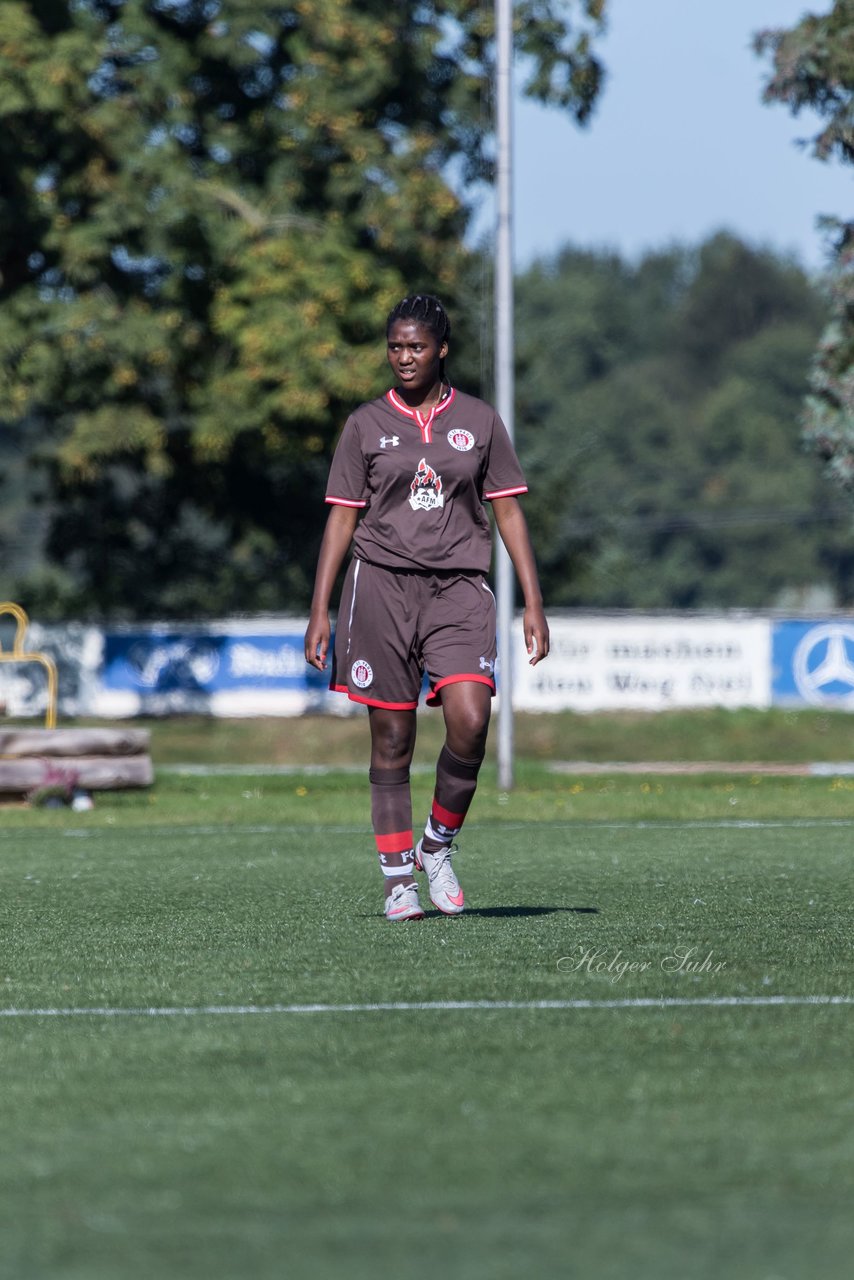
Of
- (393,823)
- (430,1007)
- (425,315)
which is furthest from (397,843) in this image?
(430,1007)

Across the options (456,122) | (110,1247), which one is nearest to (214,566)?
(456,122)

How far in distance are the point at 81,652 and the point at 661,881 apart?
72.5 ft

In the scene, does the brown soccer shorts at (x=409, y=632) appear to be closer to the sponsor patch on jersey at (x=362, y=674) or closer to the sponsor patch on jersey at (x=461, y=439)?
the sponsor patch on jersey at (x=362, y=674)

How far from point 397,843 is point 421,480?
1.22 m

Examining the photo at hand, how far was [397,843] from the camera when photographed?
736cm

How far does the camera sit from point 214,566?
36531mm

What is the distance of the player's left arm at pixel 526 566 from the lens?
7.29 m

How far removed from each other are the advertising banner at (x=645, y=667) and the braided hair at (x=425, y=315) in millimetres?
22399

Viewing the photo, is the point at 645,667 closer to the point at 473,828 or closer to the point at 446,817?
the point at 473,828

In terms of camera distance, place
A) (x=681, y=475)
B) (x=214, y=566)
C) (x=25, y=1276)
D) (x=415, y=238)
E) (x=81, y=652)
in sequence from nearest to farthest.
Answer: (x=25, y=1276) < (x=415, y=238) < (x=81, y=652) < (x=214, y=566) < (x=681, y=475)

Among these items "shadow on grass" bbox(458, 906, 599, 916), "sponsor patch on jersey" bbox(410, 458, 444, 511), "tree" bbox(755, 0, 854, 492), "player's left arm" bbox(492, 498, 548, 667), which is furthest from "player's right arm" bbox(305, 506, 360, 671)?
"tree" bbox(755, 0, 854, 492)

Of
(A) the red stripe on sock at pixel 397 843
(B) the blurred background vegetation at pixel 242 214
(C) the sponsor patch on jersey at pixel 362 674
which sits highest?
→ (B) the blurred background vegetation at pixel 242 214

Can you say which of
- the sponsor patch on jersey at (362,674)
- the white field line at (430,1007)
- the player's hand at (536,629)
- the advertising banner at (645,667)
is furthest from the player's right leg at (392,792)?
the advertising banner at (645,667)

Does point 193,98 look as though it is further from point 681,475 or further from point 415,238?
point 681,475
